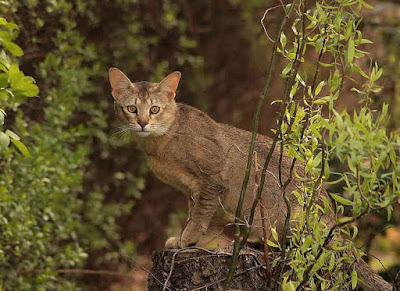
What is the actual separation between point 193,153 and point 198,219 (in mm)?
422

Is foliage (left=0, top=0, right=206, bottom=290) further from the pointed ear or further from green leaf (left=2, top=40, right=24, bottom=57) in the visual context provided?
green leaf (left=2, top=40, right=24, bottom=57)

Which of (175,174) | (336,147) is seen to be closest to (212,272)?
(175,174)

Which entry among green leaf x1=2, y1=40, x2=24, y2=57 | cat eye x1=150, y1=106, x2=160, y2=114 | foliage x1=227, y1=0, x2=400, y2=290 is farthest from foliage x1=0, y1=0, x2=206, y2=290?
foliage x1=227, y1=0, x2=400, y2=290

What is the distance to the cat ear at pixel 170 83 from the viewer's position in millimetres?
4891

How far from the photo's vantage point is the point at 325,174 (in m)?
2.78

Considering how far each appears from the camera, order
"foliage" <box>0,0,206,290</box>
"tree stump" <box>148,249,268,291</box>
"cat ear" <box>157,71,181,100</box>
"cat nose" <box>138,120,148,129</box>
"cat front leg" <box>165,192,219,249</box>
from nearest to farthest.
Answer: "tree stump" <box>148,249,268,291</box>
"cat front leg" <box>165,192,219,249</box>
"cat nose" <box>138,120,148,129</box>
"cat ear" <box>157,71,181,100</box>
"foliage" <box>0,0,206,290</box>

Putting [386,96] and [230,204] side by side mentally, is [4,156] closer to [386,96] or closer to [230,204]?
[230,204]

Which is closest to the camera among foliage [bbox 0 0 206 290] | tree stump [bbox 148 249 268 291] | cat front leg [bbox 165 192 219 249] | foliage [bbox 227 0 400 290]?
foliage [bbox 227 0 400 290]

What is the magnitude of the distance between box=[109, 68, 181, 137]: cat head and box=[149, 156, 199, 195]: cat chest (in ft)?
0.62

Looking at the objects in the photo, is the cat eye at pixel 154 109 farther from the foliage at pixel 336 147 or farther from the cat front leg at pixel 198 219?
the foliage at pixel 336 147

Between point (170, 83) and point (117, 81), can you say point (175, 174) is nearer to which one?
point (170, 83)

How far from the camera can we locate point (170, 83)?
4.91 meters

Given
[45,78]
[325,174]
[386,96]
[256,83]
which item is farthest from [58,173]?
[325,174]

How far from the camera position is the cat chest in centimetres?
480
